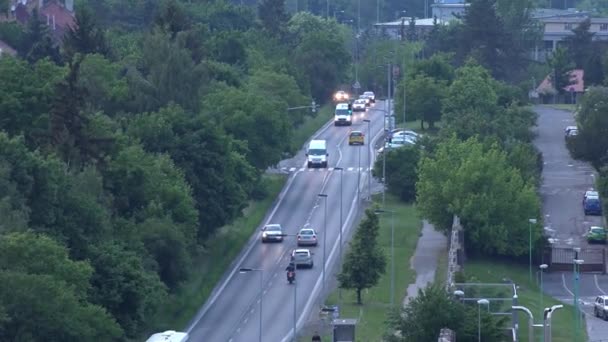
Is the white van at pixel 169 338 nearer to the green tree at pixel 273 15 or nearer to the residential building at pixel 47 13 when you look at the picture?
the residential building at pixel 47 13

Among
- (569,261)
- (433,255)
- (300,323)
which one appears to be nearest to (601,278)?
(569,261)

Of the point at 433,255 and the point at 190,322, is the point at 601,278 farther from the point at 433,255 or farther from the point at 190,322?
the point at 190,322

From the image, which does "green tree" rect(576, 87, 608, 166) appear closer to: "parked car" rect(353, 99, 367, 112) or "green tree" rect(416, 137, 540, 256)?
"green tree" rect(416, 137, 540, 256)

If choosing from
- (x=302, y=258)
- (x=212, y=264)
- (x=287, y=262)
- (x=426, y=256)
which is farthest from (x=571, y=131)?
(x=212, y=264)

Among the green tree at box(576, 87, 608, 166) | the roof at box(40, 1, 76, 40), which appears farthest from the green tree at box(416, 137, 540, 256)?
the roof at box(40, 1, 76, 40)

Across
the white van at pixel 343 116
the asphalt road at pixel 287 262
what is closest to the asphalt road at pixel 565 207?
the asphalt road at pixel 287 262
